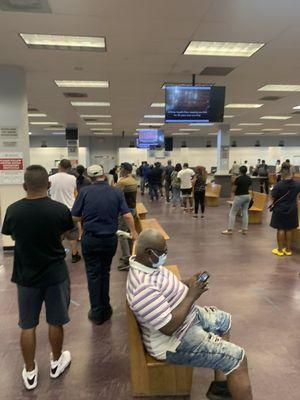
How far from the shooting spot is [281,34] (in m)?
4.29

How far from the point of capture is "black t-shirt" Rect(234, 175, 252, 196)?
6.82 meters

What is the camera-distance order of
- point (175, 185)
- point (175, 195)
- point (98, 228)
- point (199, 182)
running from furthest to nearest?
point (175, 195)
point (175, 185)
point (199, 182)
point (98, 228)

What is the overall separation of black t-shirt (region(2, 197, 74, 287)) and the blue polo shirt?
832 millimetres

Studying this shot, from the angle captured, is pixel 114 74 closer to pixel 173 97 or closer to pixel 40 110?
pixel 173 97

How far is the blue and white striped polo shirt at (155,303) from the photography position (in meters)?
1.74

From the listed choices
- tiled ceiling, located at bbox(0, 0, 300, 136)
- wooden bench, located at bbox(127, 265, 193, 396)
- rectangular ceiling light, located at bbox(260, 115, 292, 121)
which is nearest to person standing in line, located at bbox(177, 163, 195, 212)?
tiled ceiling, located at bbox(0, 0, 300, 136)

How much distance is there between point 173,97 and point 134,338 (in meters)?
5.02

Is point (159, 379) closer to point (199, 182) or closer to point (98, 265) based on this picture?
point (98, 265)

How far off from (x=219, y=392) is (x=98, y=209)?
1.76 meters

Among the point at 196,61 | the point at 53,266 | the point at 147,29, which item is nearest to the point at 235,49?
the point at 196,61

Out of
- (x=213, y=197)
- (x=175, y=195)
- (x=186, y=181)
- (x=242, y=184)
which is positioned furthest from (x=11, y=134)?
(x=213, y=197)

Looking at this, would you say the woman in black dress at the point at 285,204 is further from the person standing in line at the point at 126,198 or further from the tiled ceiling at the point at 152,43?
the person standing in line at the point at 126,198

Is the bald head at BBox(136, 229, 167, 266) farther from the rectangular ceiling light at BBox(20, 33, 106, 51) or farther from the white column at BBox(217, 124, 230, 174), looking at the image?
the white column at BBox(217, 124, 230, 174)

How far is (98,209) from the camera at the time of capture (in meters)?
3.09
